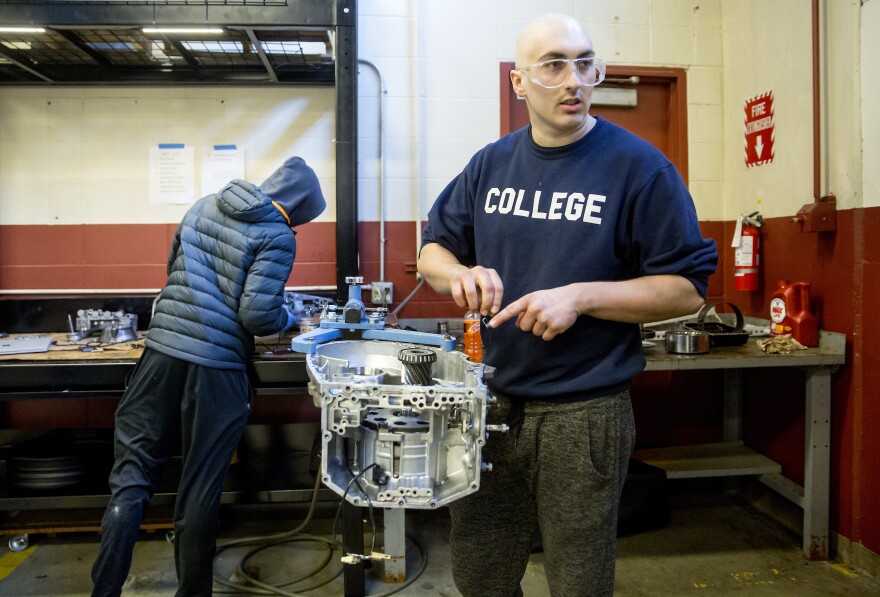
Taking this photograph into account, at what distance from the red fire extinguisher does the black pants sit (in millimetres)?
2336

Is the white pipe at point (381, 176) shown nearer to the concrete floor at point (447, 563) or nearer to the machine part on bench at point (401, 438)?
the concrete floor at point (447, 563)

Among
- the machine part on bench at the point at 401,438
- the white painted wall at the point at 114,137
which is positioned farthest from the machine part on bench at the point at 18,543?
the machine part on bench at the point at 401,438

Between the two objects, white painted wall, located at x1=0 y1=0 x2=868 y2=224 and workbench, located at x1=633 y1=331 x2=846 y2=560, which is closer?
workbench, located at x1=633 y1=331 x2=846 y2=560

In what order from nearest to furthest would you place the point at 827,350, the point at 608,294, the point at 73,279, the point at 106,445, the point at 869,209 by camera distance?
1. the point at 608,294
2. the point at 869,209
3. the point at 827,350
4. the point at 106,445
5. the point at 73,279

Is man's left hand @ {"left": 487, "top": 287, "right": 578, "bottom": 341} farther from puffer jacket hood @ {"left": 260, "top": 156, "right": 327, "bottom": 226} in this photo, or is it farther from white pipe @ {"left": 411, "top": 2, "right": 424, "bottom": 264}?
white pipe @ {"left": 411, "top": 2, "right": 424, "bottom": 264}

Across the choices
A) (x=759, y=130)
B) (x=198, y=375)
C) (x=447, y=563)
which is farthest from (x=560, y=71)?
(x=759, y=130)

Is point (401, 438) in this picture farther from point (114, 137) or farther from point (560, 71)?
point (114, 137)

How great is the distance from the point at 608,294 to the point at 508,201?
11.6 inches

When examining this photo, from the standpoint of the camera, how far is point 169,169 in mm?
3045

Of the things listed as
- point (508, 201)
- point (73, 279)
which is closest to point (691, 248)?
point (508, 201)

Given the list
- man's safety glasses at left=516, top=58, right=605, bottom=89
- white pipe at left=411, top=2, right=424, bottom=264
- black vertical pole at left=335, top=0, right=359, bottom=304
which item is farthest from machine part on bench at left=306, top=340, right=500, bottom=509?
white pipe at left=411, top=2, right=424, bottom=264

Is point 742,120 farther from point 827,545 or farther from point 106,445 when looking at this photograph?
point 106,445

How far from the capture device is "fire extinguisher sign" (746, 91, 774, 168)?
2.89m

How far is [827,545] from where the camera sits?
2.54m
